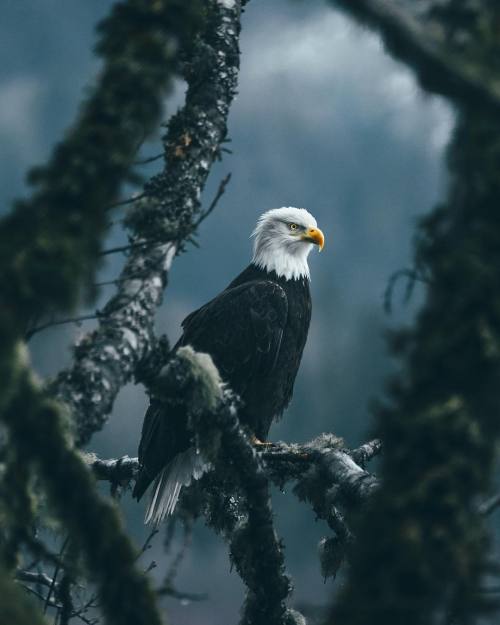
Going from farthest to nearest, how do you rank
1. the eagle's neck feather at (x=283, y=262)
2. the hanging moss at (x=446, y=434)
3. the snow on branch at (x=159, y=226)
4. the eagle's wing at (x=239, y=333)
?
the eagle's neck feather at (x=283, y=262) < the eagle's wing at (x=239, y=333) < the snow on branch at (x=159, y=226) < the hanging moss at (x=446, y=434)

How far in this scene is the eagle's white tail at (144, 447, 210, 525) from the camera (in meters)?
6.39

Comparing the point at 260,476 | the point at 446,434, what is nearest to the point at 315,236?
the point at 260,476

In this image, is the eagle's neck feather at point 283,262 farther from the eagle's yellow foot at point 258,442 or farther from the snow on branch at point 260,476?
the snow on branch at point 260,476

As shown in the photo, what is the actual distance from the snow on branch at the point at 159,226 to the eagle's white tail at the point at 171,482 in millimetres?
3349

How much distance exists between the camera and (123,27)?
2.53 m

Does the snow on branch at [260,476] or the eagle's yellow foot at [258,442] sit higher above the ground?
the eagle's yellow foot at [258,442]

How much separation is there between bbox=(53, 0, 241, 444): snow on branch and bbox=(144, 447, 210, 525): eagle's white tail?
335 cm

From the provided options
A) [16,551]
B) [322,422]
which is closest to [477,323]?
[16,551]

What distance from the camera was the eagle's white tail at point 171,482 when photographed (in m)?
6.39

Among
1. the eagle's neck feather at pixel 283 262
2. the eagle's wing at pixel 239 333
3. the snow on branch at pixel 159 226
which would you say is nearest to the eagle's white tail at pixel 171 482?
the eagle's wing at pixel 239 333

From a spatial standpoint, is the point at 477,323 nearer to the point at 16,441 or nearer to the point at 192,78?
the point at 16,441

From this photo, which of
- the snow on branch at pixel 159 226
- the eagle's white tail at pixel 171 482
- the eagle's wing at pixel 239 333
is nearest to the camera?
the snow on branch at pixel 159 226

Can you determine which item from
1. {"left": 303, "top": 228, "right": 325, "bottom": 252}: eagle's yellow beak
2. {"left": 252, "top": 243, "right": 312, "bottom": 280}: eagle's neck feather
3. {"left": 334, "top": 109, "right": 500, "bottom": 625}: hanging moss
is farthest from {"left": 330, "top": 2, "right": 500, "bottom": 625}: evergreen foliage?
{"left": 303, "top": 228, "right": 325, "bottom": 252}: eagle's yellow beak

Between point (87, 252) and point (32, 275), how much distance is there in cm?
15
